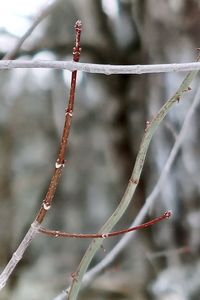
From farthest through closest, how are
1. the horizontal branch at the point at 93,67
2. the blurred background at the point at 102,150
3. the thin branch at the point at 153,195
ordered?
the blurred background at the point at 102,150 → the thin branch at the point at 153,195 → the horizontal branch at the point at 93,67

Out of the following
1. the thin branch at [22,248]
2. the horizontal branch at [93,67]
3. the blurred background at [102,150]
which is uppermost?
the blurred background at [102,150]

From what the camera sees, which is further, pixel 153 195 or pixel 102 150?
pixel 102 150

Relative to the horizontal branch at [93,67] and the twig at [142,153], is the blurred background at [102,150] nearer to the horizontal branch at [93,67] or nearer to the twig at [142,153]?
the twig at [142,153]

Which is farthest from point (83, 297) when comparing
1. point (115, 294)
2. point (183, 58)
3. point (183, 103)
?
point (183, 58)

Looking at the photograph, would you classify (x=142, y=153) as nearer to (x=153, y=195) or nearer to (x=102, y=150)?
(x=153, y=195)

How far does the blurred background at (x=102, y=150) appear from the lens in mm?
1326

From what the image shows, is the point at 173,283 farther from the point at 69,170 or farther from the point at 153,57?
the point at 153,57

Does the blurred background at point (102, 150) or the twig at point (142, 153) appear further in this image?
the blurred background at point (102, 150)

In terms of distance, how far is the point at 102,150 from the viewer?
58.8 inches

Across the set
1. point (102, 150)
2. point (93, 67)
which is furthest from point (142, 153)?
point (102, 150)

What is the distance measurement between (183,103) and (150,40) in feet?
0.70

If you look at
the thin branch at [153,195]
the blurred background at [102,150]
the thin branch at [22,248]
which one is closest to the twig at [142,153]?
the thin branch at [22,248]

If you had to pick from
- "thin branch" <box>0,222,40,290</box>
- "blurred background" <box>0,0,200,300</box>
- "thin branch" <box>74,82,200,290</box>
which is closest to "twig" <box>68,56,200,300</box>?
"thin branch" <box>0,222,40,290</box>

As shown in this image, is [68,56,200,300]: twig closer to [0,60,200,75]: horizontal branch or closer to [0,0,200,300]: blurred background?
[0,60,200,75]: horizontal branch
